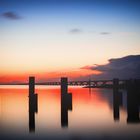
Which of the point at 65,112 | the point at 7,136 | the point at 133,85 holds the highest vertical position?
the point at 133,85

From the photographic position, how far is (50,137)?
14703 mm

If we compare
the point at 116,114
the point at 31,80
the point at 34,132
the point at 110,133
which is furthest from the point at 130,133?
the point at 31,80

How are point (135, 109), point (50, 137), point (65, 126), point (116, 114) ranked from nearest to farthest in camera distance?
point (135, 109) < point (50, 137) < point (65, 126) < point (116, 114)

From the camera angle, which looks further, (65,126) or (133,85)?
(65,126)

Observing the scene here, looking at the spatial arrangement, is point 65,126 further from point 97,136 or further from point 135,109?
point 135,109

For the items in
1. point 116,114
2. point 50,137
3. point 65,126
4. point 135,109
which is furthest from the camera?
point 116,114

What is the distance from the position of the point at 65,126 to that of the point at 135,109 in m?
4.44

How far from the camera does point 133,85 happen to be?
45.1 ft

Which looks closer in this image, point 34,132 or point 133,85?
point 133,85

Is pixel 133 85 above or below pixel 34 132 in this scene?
above

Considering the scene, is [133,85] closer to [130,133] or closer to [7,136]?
[130,133]

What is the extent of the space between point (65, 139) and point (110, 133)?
2.71 m

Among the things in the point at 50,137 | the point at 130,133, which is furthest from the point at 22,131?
the point at 130,133

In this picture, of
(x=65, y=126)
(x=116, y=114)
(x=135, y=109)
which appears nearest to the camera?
(x=135, y=109)
